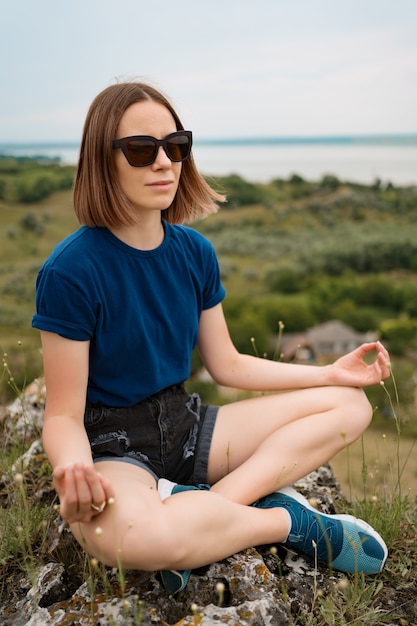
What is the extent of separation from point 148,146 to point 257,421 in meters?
1.12

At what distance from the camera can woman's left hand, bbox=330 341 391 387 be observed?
2348mm

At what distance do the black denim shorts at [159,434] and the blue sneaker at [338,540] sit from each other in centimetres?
41

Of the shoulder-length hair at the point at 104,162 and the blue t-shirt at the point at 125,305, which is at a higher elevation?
the shoulder-length hair at the point at 104,162

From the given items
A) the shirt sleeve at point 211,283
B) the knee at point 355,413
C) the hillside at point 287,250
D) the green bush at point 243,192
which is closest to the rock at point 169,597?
the knee at point 355,413

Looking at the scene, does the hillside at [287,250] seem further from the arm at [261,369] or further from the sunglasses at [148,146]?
the sunglasses at [148,146]

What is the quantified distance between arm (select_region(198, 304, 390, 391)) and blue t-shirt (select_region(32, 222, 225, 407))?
16cm

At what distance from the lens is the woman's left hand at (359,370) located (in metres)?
2.35

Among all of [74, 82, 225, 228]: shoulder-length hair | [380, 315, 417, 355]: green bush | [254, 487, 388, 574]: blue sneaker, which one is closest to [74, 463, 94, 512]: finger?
[254, 487, 388, 574]: blue sneaker

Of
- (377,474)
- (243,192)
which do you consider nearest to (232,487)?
(377,474)

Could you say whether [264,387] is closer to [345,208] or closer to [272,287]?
[272,287]

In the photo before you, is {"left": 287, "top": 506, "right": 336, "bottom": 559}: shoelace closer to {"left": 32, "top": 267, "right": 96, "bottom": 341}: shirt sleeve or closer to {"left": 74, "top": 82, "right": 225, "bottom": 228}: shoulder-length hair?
{"left": 32, "top": 267, "right": 96, "bottom": 341}: shirt sleeve

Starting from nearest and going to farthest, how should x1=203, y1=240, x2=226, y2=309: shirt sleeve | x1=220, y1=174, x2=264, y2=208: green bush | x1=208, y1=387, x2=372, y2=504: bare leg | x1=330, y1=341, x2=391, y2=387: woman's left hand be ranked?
x1=208, y1=387, x2=372, y2=504: bare leg, x1=330, y1=341, x2=391, y2=387: woman's left hand, x1=203, y1=240, x2=226, y2=309: shirt sleeve, x1=220, y1=174, x2=264, y2=208: green bush

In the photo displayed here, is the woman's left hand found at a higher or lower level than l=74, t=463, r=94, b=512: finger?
higher

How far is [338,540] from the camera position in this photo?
2055 mm
